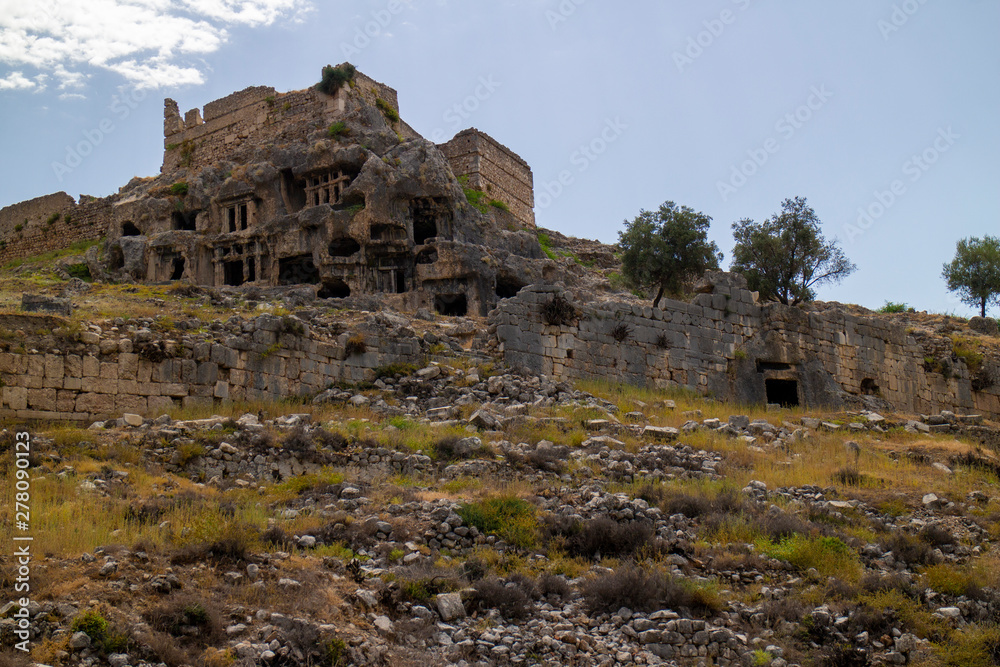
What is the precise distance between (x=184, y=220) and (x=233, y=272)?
409cm

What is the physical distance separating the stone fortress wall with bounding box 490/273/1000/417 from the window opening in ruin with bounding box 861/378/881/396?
0.08 ft

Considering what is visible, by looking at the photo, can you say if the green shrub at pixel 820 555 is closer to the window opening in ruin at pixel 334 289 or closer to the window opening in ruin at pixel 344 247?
the window opening in ruin at pixel 334 289

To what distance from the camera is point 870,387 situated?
69.3 ft

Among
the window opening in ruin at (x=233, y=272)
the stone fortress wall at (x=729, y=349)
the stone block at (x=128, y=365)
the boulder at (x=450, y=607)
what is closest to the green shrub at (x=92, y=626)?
the boulder at (x=450, y=607)

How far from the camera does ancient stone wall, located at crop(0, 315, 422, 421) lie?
1266 cm

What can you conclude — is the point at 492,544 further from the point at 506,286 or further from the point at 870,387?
the point at 506,286

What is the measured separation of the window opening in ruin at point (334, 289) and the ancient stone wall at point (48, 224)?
1685 centimetres

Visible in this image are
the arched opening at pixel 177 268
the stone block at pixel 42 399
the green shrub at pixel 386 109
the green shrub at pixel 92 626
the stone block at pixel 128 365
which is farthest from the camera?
the green shrub at pixel 386 109

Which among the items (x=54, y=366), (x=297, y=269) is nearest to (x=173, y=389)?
(x=54, y=366)

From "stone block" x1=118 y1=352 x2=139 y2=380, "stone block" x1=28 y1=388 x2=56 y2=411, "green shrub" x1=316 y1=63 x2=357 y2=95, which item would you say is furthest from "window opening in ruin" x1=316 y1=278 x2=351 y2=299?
"stone block" x1=28 y1=388 x2=56 y2=411

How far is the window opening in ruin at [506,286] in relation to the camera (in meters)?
30.9

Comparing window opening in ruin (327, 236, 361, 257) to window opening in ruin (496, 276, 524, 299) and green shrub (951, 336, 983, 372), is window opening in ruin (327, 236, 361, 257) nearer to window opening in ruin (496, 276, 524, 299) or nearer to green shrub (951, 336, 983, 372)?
window opening in ruin (496, 276, 524, 299)

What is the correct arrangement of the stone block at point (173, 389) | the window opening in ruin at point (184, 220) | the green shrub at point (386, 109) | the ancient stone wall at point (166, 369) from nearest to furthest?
the ancient stone wall at point (166, 369)
the stone block at point (173, 389)
the window opening in ruin at point (184, 220)
the green shrub at point (386, 109)

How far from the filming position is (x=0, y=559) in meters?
7.07
